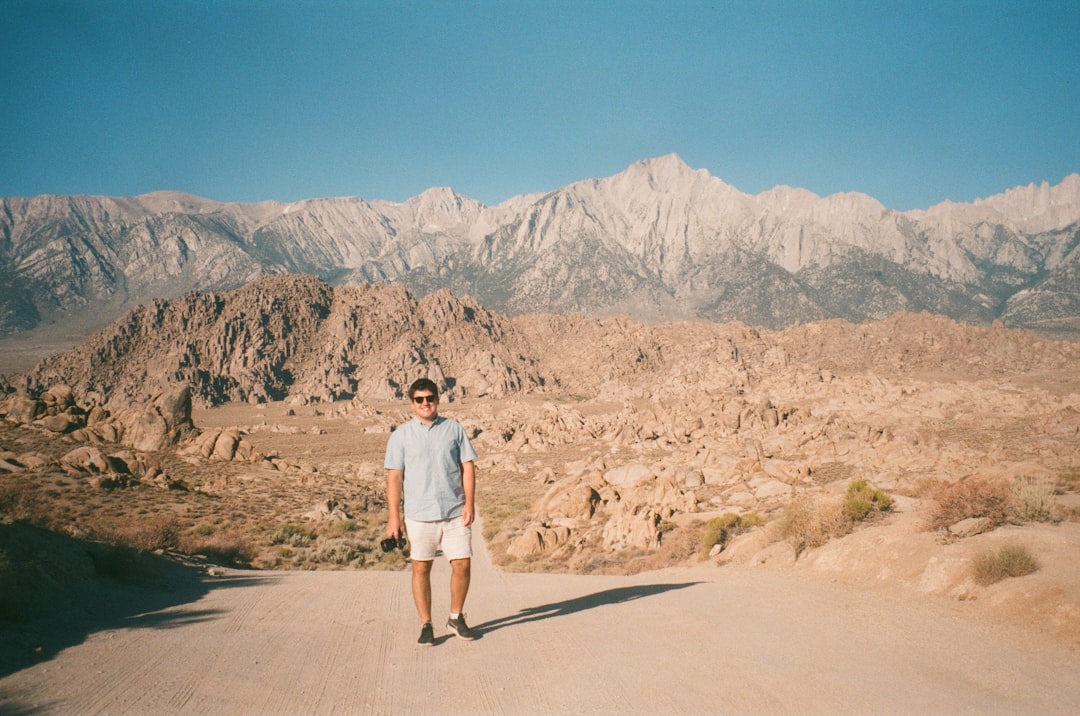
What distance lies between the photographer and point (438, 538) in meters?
5.34

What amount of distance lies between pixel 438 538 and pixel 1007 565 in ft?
21.9

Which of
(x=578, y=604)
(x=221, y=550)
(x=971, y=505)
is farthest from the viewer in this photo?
(x=221, y=550)

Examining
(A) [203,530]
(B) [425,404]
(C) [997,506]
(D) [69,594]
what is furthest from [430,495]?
(A) [203,530]

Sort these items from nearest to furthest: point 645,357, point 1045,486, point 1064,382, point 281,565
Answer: point 1045,486, point 281,565, point 1064,382, point 645,357

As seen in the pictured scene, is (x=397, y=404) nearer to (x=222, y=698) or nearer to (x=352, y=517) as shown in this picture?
(x=352, y=517)

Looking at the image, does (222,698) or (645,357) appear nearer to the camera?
(222,698)

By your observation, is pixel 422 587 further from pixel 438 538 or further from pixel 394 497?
pixel 394 497

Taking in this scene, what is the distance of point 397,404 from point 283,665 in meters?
87.9

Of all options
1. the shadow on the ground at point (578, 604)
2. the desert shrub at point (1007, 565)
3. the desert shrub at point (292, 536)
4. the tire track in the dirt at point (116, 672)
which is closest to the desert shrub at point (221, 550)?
the desert shrub at point (292, 536)

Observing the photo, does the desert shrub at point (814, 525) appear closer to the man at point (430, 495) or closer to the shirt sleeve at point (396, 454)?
the man at point (430, 495)

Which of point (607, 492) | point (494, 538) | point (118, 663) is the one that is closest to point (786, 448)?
point (607, 492)

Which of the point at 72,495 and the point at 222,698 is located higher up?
the point at 222,698

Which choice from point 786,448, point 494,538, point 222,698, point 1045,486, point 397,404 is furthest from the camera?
point 397,404

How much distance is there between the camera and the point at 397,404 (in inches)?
3548
